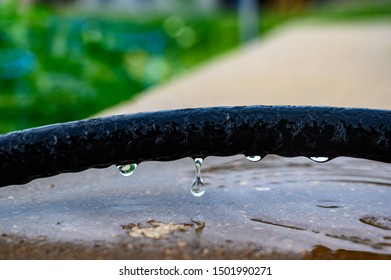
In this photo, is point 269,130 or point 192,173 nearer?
point 269,130

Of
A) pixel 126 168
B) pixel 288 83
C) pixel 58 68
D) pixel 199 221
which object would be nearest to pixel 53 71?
pixel 58 68

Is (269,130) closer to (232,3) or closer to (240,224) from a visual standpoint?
(240,224)

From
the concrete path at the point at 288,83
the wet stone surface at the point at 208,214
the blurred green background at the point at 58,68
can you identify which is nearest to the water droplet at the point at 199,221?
the wet stone surface at the point at 208,214

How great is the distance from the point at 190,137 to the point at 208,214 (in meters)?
0.17

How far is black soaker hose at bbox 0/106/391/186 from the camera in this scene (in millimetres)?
1405

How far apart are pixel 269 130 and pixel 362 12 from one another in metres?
23.8

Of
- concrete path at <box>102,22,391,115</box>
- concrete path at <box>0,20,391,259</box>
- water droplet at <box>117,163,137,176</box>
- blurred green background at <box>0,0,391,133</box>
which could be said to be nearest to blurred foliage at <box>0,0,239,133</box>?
blurred green background at <box>0,0,391,133</box>

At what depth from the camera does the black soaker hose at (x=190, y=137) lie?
1.41 metres

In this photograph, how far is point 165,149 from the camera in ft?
4.70

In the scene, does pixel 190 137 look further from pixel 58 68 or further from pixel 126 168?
pixel 58 68

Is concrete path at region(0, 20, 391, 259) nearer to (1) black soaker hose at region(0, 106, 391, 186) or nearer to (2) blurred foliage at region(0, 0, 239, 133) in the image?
(1) black soaker hose at region(0, 106, 391, 186)

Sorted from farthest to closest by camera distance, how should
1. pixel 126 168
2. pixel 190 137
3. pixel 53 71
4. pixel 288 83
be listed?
pixel 53 71
pixel 288 83
pixel 126 168
pixel 190 137

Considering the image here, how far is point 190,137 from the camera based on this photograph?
4.68 feet
